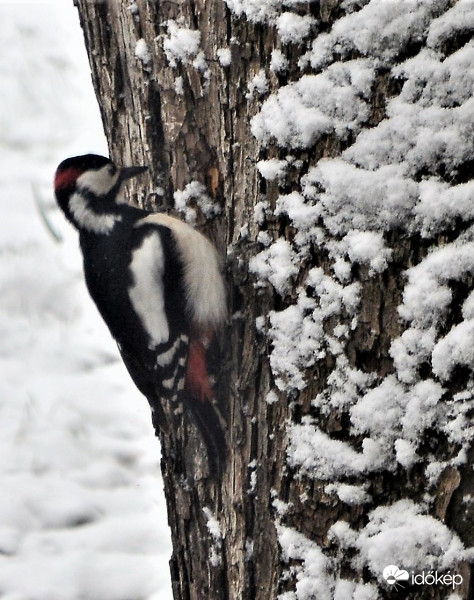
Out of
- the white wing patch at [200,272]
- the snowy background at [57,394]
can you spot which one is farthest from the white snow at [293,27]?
the snowy background at [57,394]

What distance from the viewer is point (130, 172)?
187 centimetres

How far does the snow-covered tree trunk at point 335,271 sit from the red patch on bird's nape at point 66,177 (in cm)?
37

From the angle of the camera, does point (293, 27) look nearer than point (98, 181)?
Yes

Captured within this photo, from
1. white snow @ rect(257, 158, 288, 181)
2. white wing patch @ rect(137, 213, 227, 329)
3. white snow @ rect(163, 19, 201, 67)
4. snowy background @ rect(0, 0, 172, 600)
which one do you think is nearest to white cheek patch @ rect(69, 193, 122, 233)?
white wing patch @ rect(137, 213, 227, 329)

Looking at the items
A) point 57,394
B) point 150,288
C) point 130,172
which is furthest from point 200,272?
point 57,394

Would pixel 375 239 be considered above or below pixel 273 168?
below

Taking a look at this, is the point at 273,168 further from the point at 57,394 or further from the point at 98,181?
the point at 57,394

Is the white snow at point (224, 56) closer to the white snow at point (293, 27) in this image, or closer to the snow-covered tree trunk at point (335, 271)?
the snow-covered tree trunk at point (335, 271)

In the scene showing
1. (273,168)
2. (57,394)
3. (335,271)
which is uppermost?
(57,394)

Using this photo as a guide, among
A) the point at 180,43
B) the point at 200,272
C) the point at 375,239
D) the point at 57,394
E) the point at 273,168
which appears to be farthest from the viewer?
the point at 57,394

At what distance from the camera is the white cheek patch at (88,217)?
6.53ft

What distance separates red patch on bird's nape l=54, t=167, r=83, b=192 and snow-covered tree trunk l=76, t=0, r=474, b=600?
0.37 meters

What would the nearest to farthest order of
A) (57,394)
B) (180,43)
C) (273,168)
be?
1. (273,168)
2. (180,43)
3. (57,394)

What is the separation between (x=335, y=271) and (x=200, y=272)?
511 millimetres
